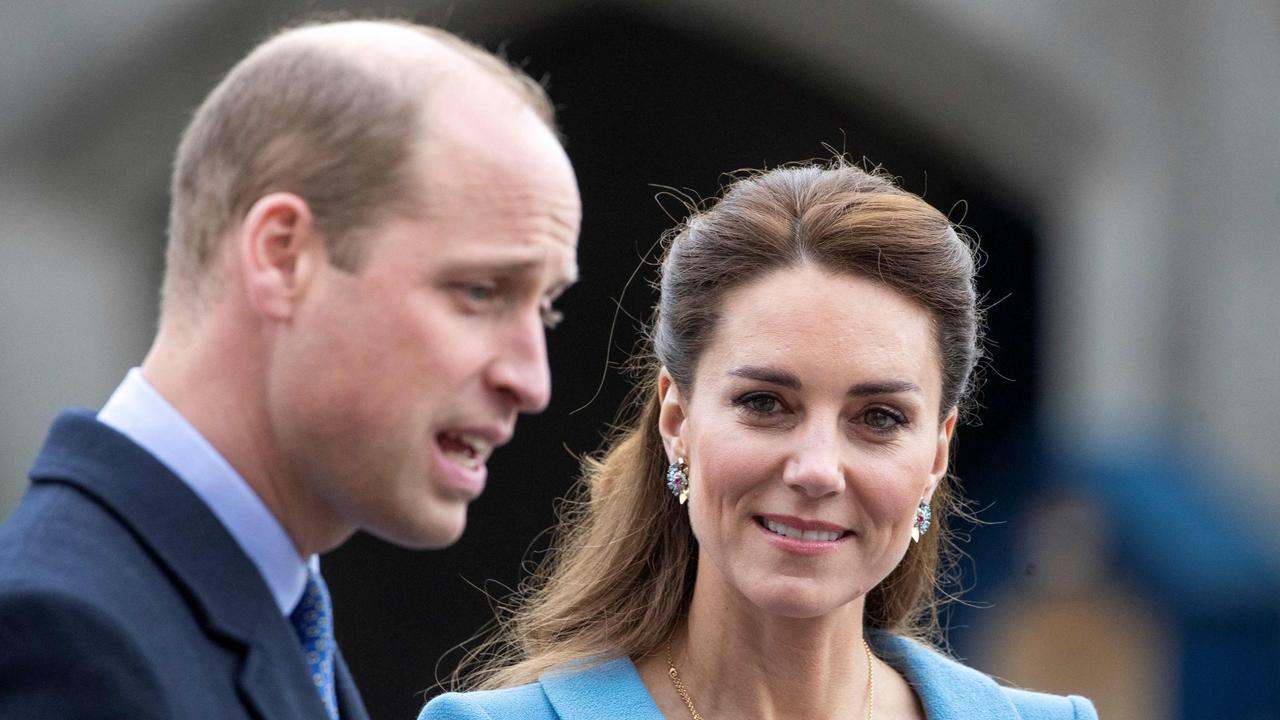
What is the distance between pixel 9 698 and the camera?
5.52 ft

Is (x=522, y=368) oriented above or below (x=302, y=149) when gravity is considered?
below

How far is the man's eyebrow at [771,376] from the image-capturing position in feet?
10.4

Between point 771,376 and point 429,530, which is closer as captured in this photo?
point 429,530

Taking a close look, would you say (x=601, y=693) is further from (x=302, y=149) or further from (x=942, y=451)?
(x=302, y=149)

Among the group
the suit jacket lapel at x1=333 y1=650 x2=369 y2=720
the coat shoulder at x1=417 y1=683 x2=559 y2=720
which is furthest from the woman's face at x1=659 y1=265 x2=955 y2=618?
the suit jacket lapel at x1=333 y1=650 x2=369 y2=720

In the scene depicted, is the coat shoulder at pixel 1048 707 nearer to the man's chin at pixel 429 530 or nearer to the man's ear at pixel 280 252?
the man's chin at pixel 429 530

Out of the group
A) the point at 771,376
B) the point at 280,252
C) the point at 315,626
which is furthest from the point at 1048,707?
the point at 280,252

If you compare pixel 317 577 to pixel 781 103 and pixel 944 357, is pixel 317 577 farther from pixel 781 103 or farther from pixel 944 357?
pixel 781 103

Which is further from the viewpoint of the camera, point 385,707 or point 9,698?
point 385,707

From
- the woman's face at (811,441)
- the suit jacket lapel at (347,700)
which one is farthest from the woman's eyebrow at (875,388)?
the suit jacket lapel at (347,700)

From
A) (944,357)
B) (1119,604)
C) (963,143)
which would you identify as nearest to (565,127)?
(963,143)

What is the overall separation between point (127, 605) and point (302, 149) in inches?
19.6

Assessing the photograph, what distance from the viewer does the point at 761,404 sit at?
322cm

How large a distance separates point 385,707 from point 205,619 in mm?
9298
